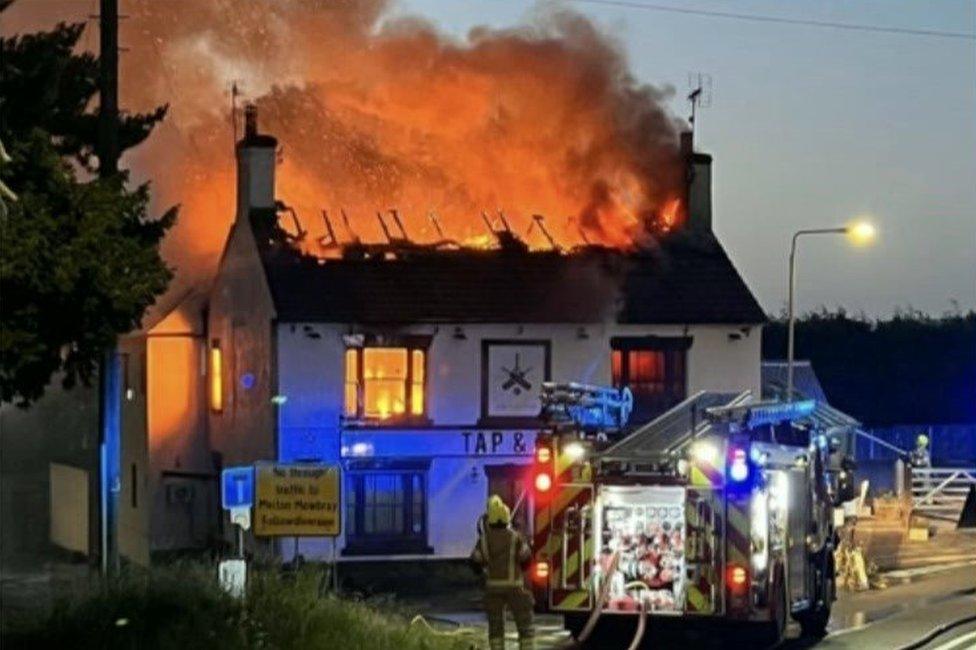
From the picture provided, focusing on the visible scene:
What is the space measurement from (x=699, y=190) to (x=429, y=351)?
23.9 feet

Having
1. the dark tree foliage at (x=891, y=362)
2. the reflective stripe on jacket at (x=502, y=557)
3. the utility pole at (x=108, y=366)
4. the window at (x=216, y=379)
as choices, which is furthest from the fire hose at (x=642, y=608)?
the dark tree foliage at (x=891, y=362)

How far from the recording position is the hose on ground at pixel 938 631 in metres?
20.1

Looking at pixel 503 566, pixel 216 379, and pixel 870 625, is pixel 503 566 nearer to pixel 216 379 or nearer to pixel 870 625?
pixel 870 625

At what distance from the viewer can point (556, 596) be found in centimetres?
1892

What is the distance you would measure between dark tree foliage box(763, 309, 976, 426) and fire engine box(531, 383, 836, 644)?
50.5 metres

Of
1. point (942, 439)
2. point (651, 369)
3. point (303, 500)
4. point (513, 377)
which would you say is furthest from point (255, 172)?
point (942, 439)

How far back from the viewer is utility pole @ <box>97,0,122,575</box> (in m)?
21.2

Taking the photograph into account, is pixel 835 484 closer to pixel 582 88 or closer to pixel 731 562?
pixel 731 562

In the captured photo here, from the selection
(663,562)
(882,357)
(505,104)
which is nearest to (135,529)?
(505,104)

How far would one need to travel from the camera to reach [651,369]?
34.2 m

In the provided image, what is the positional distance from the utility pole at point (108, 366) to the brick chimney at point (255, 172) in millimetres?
12538

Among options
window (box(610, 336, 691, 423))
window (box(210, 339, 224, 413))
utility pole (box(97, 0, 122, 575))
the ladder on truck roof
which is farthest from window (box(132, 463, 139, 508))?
the ladder on truck roof

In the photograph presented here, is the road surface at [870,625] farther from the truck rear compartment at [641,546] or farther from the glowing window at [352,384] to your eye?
the glowing window at [352,384]

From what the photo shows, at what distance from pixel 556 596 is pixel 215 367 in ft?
60.4
